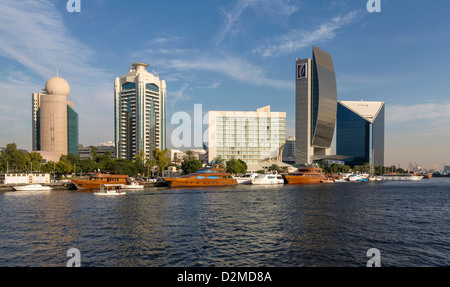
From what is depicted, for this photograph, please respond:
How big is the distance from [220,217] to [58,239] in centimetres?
2329

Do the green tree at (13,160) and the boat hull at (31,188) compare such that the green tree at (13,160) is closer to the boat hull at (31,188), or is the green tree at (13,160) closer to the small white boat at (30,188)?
the boat hull at (31,188)

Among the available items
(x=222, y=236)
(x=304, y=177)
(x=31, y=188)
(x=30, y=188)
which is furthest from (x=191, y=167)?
(x=222, y=236)

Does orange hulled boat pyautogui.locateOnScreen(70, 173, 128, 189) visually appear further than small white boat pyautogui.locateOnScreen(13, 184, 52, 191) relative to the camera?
Yes

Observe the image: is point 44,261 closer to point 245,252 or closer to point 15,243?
point 15,243

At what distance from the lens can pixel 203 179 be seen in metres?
123

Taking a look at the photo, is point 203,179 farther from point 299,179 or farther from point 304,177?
point 304,177

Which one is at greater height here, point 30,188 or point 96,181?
point 96,181

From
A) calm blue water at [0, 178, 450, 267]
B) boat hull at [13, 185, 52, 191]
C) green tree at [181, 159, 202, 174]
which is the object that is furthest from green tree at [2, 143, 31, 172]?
calm blue water at [0, 178, 450, 267]

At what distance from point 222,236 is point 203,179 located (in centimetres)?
8824

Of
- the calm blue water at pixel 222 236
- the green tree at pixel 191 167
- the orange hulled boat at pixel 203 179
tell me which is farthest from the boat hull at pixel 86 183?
the green tree at pixel 191 167

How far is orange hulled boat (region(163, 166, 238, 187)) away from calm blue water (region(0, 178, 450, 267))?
62817 mm

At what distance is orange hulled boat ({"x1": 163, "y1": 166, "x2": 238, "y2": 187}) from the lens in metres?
119

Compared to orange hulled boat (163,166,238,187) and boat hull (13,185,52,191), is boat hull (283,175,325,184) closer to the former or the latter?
orange hulled boat (163,166,238,187)

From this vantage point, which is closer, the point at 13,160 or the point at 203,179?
the point at 203,179
